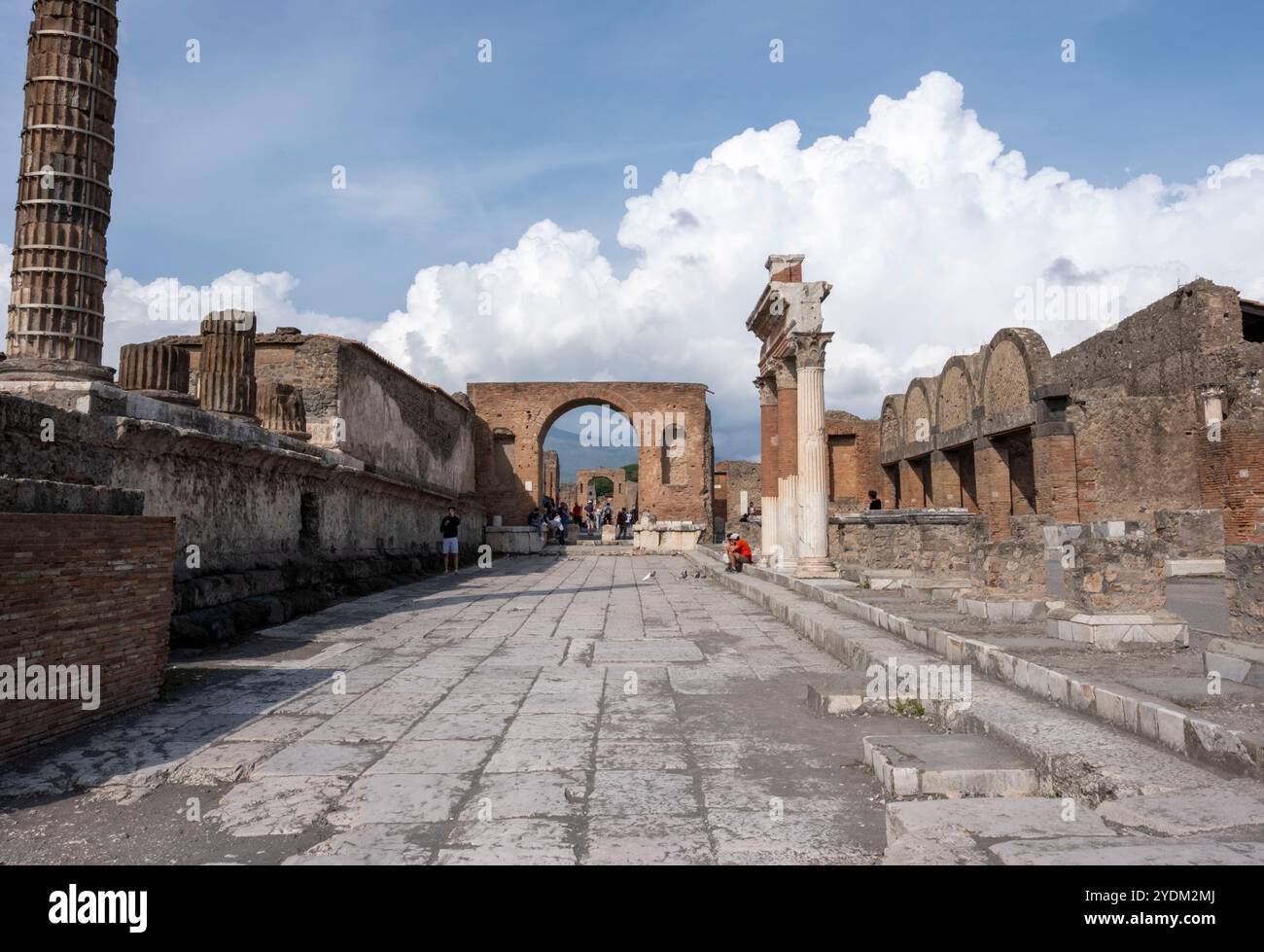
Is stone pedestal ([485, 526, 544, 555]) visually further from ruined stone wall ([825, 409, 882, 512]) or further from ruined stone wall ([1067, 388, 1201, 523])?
ruined stone wall ([1067, 388, 1201, 523])

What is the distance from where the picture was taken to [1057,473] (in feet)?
57.3

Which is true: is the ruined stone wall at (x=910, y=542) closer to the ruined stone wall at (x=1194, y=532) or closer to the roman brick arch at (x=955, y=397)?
the ruined stone wall at (x=1194, y=532)

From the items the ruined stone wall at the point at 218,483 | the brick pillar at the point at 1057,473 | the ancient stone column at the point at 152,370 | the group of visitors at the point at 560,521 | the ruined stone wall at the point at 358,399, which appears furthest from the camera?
the group of visitors at the point at 560,521

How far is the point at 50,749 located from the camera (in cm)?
383

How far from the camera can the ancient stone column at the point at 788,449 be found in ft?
44.3

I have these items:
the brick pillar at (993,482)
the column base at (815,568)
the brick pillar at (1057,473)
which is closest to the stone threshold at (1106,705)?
the column base at (815,568)

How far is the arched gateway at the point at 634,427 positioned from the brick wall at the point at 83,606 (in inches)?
956

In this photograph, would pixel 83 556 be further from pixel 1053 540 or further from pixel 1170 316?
pixel 1170 316

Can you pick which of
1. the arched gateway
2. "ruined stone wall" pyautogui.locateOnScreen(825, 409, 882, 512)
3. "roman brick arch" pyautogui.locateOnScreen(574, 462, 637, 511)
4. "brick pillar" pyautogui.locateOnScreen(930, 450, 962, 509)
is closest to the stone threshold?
"brick pillar" pyautogui.locateOnScreen(930, 450, 962, 509)

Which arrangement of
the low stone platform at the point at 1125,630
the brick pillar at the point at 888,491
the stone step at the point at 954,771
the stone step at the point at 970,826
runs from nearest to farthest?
the stone step at the point at 970,826
the stone step at the point at 954,771
the low stone platform at the point at 1125,630
the brick pillar at the point at 888,491

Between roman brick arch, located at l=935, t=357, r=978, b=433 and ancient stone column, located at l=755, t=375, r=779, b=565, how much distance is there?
26.6 feet
